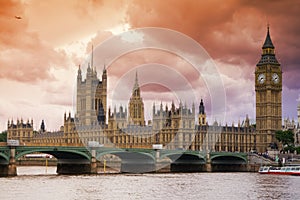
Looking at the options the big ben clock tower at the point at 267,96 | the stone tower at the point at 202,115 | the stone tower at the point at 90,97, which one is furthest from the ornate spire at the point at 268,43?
the stone tower at the point at 90,97

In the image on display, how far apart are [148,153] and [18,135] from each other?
8170cm

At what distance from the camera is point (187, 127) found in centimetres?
11888

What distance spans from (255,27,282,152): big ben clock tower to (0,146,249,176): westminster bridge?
25369 millimetres

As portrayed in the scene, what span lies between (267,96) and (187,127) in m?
17.9

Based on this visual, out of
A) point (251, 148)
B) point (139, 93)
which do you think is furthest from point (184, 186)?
point (139, 93)

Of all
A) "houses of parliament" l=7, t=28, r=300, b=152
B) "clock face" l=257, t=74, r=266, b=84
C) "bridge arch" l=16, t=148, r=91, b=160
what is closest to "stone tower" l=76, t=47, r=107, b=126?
"houses of parliament" l=7, t=28, r=300, b=152

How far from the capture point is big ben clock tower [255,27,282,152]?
127688 millimetres

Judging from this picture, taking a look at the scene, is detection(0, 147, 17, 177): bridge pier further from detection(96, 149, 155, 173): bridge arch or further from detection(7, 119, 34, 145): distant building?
detection(7, 119, 34, 145): distant building

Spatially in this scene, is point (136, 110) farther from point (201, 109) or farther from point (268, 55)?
point (268, 55)

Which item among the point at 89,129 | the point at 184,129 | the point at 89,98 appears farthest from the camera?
the point at 89,98

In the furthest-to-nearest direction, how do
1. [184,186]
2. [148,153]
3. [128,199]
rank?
[148,153]
[184,186]
[128,199]

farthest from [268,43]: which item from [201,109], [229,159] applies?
[229,159]

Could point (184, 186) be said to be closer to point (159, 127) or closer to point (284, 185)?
point (284, 185)

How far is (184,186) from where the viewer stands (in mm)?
60500
